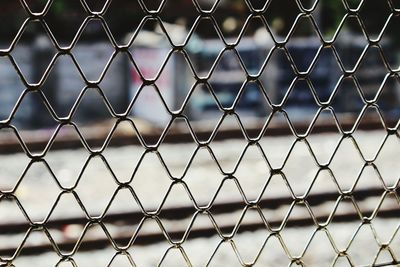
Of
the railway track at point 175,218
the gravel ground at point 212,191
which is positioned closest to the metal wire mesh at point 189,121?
the gravel ground at point 212,191

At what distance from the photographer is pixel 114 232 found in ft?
16.2

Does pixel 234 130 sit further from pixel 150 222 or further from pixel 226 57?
pixel 150 222

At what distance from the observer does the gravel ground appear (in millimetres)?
4379

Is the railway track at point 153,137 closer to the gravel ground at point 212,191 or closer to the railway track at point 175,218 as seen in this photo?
the gravel ground at point 212,191

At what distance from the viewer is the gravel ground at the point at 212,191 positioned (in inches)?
172

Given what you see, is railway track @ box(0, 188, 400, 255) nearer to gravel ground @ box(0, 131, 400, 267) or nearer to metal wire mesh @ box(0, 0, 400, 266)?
gravel ground @ box(0, 131, 400, 267)

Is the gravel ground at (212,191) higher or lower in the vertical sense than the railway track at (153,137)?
lower

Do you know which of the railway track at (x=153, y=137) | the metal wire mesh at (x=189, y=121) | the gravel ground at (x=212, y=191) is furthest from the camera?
the railway track at (x=153, y=137)

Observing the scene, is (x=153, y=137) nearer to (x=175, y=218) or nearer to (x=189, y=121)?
(x=175, y=218)

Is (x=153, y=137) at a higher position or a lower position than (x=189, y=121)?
higher

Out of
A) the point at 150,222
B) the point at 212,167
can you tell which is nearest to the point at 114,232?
the point at 150,222

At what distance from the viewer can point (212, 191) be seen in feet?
21.2

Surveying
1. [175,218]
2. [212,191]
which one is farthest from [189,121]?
[212,191]

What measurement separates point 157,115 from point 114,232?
6.44 m
